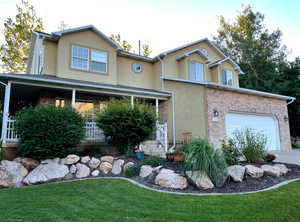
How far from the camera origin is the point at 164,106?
12.0m

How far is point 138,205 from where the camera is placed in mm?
3713

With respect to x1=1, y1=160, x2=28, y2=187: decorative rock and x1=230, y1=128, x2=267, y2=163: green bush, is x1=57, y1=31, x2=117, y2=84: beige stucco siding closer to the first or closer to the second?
x1=1, y1=160, x2=28, y2=187: decorative rock

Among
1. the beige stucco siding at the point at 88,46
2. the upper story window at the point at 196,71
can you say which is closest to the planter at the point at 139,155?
the beige stucco siding at the point at 88,46

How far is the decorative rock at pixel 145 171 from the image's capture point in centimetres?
586

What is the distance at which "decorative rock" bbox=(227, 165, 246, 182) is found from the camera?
5.23 metres

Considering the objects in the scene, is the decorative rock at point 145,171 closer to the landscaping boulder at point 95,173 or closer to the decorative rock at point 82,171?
the landscaping boulder at point 95,173

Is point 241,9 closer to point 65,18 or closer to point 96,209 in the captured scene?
point 65,18

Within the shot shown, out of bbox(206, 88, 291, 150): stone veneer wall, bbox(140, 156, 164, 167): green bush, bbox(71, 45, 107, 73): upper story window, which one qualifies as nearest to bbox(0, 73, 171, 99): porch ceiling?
bbox(71, 45, 107, 73): upper story window

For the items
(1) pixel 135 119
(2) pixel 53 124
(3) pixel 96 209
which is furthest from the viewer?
(1) pixel 135 119

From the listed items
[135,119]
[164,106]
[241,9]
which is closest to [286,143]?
[164,106]

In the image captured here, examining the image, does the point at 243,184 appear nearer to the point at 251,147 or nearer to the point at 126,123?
the point at 251,147

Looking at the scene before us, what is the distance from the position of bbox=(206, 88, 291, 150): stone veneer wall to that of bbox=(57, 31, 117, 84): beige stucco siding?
5347 millimetres

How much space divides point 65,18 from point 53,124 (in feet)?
66.4

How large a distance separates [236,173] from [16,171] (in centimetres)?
600
